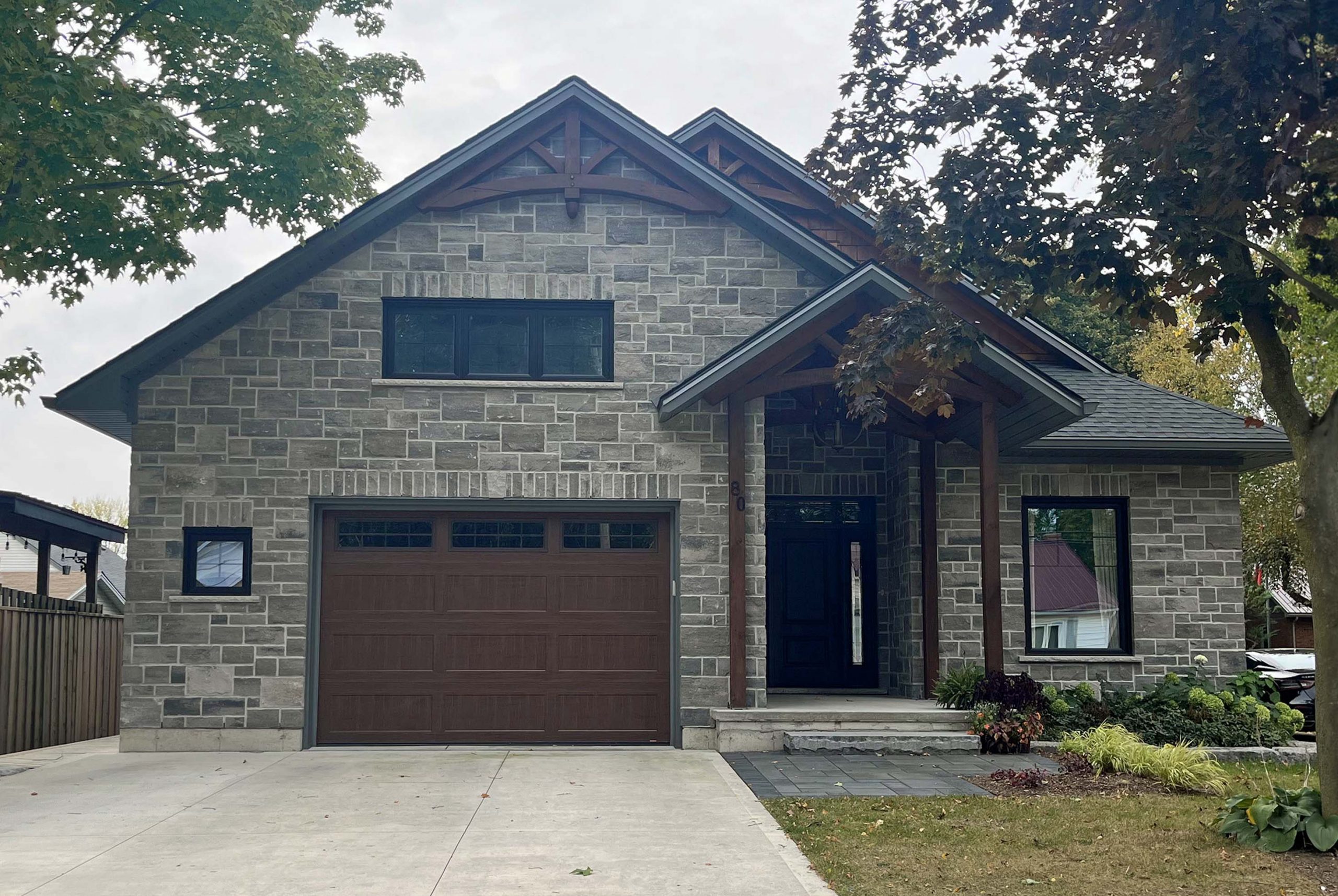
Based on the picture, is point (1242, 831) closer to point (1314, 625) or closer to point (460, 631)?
point (1314, 625)

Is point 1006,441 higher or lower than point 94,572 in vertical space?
higher

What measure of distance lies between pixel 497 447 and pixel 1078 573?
22.5 feet

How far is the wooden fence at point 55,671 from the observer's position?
43.9 feet

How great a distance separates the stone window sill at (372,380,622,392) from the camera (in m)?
12.9

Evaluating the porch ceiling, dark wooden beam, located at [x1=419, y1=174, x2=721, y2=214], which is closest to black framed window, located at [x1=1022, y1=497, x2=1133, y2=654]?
the porch ceiling

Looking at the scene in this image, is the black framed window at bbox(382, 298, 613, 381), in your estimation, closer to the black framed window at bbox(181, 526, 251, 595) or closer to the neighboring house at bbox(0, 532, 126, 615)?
the black framed window at bbox(181, 526, 251, 595)

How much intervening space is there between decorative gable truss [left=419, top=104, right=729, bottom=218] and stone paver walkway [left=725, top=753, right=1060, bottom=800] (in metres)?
5.71

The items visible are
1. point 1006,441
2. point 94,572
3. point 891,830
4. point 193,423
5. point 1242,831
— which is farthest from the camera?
point 94,572

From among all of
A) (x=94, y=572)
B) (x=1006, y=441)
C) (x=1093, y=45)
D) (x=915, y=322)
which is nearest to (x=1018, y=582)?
(x=1006, y=441)

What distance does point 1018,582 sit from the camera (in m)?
14.4

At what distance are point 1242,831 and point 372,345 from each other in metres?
8.97

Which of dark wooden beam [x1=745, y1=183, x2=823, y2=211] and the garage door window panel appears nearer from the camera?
the garage door window panel

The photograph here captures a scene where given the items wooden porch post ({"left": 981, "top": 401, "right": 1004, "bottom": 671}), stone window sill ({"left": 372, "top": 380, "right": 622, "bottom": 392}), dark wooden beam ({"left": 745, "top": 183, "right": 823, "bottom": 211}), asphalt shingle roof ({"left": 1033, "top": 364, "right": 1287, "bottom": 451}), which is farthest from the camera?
dark wooden beam ({"left": 745, "top": 183, "right": 823, "bottom": 211})

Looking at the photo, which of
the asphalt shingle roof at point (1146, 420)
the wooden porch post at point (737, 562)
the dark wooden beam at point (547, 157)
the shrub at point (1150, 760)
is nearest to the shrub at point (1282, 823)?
the shrub at point (1150, 760)
